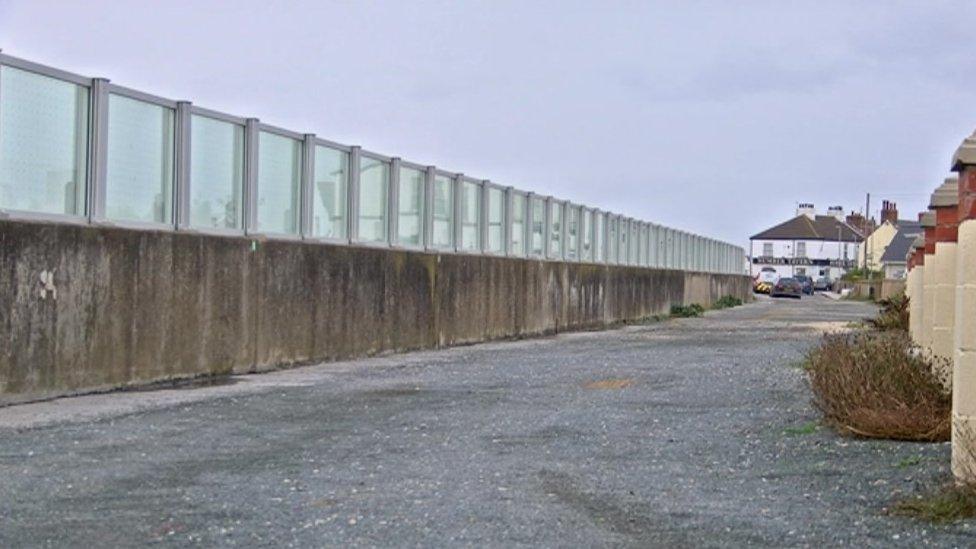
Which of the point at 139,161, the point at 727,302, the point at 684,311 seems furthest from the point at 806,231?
the point at 139,161

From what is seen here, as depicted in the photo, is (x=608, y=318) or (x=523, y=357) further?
(x=608, y=318)

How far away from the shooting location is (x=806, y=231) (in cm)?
16388

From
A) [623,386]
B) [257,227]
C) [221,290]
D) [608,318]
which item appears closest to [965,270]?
[623,386]

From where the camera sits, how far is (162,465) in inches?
A: 371

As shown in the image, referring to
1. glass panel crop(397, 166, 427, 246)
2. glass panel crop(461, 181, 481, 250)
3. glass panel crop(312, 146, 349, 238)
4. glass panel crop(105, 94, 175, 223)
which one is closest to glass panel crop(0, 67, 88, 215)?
glass panel crop(105, 94, 175, 223)

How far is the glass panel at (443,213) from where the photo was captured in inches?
984

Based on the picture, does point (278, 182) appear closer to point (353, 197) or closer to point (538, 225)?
point (353, 197)

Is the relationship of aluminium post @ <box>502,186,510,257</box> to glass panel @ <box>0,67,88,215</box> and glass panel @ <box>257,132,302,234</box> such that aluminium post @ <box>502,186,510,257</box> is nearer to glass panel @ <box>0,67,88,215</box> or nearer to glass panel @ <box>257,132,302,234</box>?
glass panel @ <box>257,132,302,234</box>

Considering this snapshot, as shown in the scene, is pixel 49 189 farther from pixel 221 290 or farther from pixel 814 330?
pixel 814 330

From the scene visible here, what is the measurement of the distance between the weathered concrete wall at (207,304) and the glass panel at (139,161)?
0.33m

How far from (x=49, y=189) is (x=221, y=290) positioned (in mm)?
3434

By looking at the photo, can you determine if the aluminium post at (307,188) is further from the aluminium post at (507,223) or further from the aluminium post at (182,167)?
the aluminium post at (507,223)

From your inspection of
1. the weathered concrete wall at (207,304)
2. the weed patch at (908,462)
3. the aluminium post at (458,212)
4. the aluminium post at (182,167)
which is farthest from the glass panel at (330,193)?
the weed patch at (908,462)

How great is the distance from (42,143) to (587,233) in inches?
941
